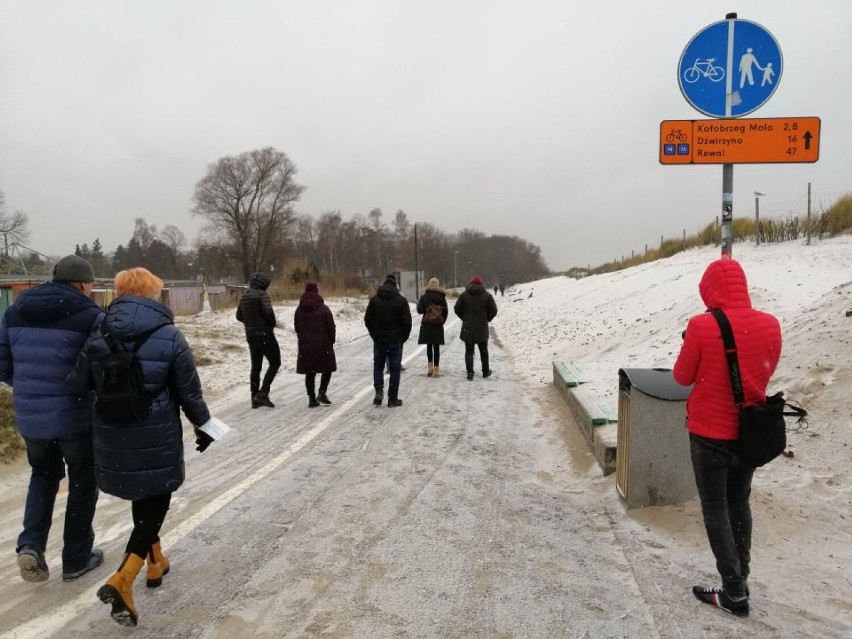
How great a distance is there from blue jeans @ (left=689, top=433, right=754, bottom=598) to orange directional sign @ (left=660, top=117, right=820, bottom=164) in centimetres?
227

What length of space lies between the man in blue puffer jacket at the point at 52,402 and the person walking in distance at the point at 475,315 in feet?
23.2

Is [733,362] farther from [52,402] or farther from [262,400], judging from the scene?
[262,400]

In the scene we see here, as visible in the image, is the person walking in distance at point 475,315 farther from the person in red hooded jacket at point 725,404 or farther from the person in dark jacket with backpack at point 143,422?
the person in dark jacket with backpack at point 143,422

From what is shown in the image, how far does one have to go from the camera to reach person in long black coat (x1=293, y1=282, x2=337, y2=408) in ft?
25.3

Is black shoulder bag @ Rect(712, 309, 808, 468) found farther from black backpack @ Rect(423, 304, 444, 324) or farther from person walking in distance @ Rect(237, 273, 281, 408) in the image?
black backpack @ Rect(423, 304, 444, 324)

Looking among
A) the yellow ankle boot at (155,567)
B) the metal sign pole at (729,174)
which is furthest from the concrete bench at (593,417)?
the yellow ankle boot at (155,567)

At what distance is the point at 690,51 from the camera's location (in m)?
4.10

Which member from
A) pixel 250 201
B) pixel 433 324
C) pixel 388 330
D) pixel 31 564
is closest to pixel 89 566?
pixel 31 564

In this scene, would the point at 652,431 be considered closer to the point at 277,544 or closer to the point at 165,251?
the point at 277,544

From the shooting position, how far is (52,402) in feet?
10.0

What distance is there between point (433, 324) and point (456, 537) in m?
6.48

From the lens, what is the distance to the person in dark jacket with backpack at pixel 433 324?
32.8 feet

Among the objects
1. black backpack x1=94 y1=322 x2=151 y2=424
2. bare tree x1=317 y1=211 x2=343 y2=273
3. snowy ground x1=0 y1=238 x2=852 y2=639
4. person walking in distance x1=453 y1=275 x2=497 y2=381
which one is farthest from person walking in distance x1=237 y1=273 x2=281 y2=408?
bare tree x1=317 y1=211 x2=343 y2=273

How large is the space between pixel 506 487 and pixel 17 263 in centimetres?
1515
